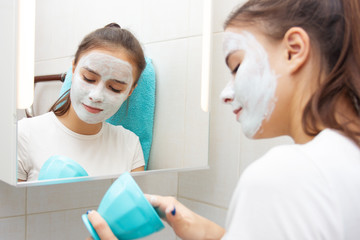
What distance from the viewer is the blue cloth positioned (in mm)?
882

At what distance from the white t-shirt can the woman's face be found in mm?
155

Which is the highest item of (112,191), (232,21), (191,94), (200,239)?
(232,21)

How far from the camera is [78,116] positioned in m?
0.79

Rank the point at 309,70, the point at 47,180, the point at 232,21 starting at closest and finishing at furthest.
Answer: the point at 309,70, the point at 232,21, the point at 47,180

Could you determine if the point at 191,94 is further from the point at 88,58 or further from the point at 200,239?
the point at 200,239

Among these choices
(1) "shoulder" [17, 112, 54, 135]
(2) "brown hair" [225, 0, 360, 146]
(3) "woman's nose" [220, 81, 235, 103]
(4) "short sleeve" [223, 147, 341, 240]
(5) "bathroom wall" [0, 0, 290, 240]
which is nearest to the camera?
(4) "short sleeve" [223, 147, 341, 240]

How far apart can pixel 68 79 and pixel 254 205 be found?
54 cm

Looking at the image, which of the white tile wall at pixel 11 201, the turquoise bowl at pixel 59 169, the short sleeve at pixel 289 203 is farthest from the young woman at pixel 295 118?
the white tile wall at pixel 11 201

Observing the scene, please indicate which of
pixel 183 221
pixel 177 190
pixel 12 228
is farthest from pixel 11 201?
pixel 177 190

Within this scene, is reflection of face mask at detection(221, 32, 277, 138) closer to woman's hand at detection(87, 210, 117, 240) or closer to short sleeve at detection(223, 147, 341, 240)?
short sleeve at detection(223, 147, 341, 240)

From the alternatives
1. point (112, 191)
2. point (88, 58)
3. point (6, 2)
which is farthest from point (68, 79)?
point (112, 191)

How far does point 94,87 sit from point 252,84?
366mm

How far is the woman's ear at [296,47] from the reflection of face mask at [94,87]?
410 millimetres

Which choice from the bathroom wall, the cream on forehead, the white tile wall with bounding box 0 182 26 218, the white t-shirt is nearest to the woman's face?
the white t-shirt
